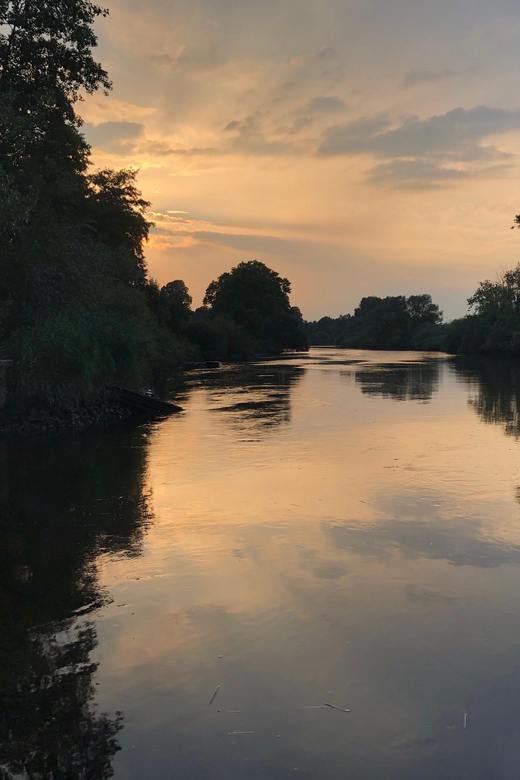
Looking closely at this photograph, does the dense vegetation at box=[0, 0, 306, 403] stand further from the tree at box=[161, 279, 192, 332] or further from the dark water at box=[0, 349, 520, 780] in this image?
the tree at box=[161, 279, 192, 332]

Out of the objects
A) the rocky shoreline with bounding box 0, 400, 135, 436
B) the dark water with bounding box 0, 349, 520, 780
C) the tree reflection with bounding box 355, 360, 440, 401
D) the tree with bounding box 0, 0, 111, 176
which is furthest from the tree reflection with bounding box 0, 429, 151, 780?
the tree reflection with bounding box 355, 360, 440, 401

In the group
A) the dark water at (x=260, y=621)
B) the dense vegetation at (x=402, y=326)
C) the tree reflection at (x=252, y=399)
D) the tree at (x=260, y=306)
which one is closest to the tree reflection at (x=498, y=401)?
the tree reflection at (x=252, y=399)

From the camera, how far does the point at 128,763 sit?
13.8 feet

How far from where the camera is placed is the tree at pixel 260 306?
389 feet

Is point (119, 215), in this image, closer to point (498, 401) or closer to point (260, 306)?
point (498, 401)

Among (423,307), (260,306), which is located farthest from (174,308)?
(423,307)

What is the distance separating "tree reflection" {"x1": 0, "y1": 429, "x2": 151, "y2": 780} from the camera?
14.4ft

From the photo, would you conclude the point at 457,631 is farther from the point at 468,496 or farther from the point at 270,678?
the point at 468,496

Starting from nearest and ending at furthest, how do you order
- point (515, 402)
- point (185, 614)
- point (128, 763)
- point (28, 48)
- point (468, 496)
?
1. point (128, 763)
2. point (185, 614)
3. point (468, 496)
4. point (28, 48)
5. point (515, 402)

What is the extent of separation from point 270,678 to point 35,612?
8.45ft

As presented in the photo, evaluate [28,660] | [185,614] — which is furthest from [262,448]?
[28,660]

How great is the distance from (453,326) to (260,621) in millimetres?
121768

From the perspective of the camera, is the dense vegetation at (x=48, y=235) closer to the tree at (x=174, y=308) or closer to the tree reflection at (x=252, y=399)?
the tree reflection at (x=252, y=399)

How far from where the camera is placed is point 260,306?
129m
